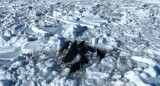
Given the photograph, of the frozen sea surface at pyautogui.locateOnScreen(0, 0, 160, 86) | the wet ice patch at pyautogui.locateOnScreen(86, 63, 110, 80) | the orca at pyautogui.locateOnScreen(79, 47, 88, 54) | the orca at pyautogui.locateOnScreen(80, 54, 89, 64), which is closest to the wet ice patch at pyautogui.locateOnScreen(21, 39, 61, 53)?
the frozen sea surface at pyautogui.locateOnScreen(0, 0, 160, 86)

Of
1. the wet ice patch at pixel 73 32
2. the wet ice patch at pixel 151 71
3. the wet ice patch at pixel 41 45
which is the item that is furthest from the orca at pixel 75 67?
the wet ice patch at pixel 73 32

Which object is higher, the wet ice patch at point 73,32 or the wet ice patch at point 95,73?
the wet ice patch at point 73,32

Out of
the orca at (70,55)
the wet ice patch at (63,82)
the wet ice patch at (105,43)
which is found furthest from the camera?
the wet ice patch at (105,43)

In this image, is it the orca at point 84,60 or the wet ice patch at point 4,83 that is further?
the orca at point 84,60

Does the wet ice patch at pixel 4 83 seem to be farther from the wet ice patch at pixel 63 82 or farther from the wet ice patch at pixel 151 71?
the wet ice patch at pixel 151 71

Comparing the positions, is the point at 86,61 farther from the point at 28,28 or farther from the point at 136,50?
the point at 28,28

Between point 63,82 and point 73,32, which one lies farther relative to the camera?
point 73,32

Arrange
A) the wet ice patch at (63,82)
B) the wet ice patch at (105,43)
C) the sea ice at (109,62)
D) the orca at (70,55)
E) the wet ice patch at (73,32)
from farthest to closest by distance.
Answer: the wet ice patch at (73,32) → the wet ice patch at (105,43) → the orca at (70,55) → the sea ice at (109,62) → the wet ice patch at (63,82)

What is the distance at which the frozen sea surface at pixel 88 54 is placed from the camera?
346 cm

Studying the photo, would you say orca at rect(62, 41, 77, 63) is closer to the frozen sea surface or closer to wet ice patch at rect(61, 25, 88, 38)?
A: the frozen sea surface

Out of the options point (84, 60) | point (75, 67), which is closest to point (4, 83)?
point (75, 67)

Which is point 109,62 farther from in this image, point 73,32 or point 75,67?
point 73,32

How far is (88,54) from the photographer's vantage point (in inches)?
168

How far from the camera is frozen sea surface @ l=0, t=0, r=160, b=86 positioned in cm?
346
